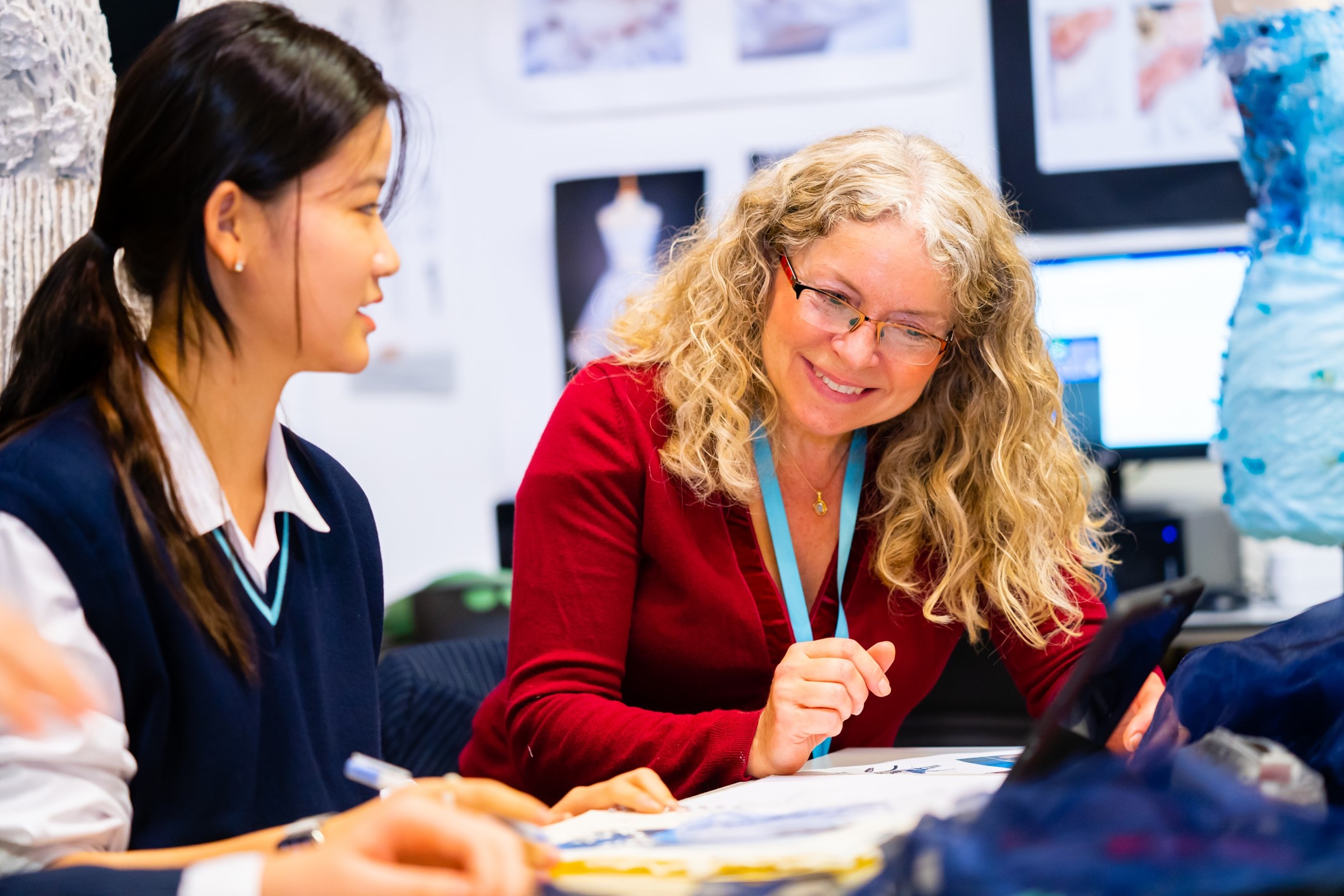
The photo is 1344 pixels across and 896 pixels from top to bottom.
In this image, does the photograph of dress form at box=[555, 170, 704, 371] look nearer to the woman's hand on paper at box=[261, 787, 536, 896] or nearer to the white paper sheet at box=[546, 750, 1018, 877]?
the white paper sheet at box=[546, 750, 1018, 877]

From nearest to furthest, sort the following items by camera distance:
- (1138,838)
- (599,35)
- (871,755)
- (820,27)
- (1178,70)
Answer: (1138,838) → (871,755) → (1178,70) → (820,27) → (599,35)

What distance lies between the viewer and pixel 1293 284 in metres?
1.60

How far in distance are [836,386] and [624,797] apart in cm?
57

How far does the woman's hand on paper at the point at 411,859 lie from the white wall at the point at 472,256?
2.70 m

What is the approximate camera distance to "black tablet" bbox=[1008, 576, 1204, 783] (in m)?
0.75

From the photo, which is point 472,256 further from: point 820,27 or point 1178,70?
point 1178,70

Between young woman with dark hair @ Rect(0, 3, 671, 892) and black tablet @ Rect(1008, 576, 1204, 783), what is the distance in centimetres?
34

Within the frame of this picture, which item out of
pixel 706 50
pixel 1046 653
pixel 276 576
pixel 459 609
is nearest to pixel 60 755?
pixel 276 576

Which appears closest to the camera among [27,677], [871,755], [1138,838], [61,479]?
[1138,838]

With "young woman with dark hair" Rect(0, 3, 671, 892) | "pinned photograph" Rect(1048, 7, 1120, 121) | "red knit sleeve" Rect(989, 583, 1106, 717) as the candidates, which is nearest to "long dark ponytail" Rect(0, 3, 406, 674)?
"young woman with dark hair" Rect(0, 3, 671, 892)

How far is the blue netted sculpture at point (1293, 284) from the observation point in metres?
1.55

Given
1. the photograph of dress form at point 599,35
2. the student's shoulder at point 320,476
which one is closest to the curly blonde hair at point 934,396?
the student's shoulder at point 320,476

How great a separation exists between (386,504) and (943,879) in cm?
303

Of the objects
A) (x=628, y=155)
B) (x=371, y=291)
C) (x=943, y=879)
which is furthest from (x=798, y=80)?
(x=943, y=879)
